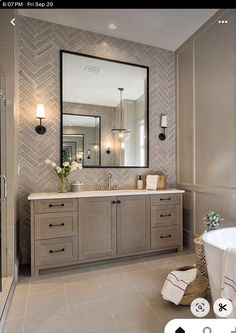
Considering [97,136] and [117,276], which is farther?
[97,136]

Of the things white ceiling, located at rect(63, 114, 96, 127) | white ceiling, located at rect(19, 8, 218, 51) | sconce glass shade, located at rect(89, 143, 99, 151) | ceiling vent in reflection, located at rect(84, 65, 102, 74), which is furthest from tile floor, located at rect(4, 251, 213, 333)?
white ceiling, located at rect(19, 8, 218, 51)

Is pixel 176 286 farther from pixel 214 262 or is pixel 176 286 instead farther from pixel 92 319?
pixel 92 319

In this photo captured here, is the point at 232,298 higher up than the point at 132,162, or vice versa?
the point at 132,162

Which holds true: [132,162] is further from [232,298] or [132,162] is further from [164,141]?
[232,298]

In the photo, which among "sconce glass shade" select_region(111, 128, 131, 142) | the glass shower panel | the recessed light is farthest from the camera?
"sconce glass shade" select_region(111, 128, 131, 142)

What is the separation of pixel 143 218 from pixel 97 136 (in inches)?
50.5

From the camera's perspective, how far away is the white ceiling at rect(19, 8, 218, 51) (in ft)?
8.75

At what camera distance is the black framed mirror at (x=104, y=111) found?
295 cm

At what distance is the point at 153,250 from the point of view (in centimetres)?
292

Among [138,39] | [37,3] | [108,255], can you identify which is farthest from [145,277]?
[138,39]

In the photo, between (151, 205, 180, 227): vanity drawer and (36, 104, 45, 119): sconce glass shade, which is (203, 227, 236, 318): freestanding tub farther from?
(36, 104, 45, 119): sconce glass shade

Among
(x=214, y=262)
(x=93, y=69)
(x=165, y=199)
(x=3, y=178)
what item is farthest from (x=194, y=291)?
(x=93, y=69)

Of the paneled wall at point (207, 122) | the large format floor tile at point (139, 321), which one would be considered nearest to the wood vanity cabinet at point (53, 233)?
the large format floor tile at point (139, 321)

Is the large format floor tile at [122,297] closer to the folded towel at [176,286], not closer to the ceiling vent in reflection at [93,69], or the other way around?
the folded towel at [176,286]
